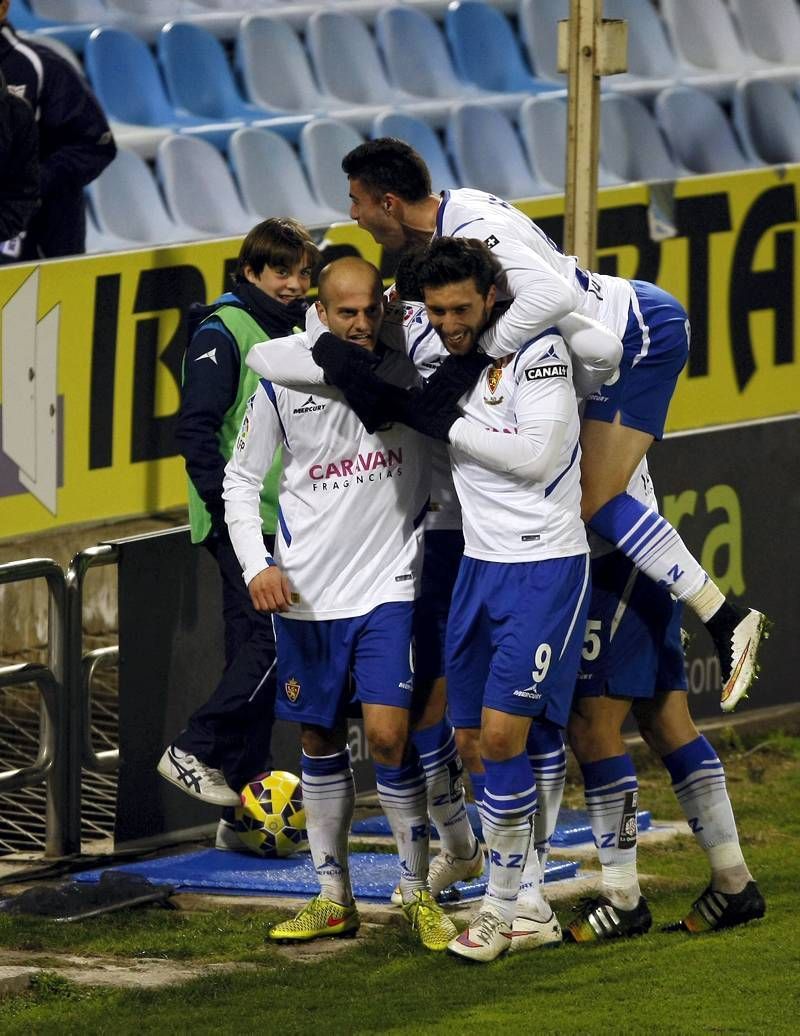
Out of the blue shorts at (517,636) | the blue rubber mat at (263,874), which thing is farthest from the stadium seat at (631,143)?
the blue shorts at (517,636)

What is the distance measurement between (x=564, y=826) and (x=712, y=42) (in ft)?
12.0

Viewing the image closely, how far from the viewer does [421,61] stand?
7.90 m

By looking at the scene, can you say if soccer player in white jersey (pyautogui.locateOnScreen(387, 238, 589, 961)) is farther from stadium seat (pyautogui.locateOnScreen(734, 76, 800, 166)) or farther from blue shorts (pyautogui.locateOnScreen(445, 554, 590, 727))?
stadium seat (pyautogui.locateOnScreen(734, 76, 800, 166))

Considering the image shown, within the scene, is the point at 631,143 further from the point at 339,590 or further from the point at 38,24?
the point at 339,590

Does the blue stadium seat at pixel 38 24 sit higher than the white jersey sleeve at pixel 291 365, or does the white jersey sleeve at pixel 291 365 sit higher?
the blue stadium seat at pixel 38 24

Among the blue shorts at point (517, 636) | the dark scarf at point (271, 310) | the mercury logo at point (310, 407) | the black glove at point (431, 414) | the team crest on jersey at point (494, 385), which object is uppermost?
the team crest on jersey at point (494, 385)

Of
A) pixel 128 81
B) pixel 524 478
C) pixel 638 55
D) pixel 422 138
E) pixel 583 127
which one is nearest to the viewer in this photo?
pixel 524 478

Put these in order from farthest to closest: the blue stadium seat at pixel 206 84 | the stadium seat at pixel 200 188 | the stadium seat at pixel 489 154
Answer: the stadium seat at pixel 489 154
the blue stadium seat at pixel 206 84
the stadium seat at pixel 200 188

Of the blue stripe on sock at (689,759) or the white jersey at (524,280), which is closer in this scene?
the white jersey at (524,280)

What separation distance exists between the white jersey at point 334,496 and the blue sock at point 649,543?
0.47m

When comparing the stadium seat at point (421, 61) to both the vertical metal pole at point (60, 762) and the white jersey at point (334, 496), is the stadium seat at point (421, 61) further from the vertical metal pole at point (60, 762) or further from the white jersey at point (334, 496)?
the white jersey at point (334, 496)

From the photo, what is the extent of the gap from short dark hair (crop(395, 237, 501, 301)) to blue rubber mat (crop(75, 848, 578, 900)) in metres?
1.67

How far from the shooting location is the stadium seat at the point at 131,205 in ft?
23.1

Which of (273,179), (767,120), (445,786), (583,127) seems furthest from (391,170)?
(767,120)
